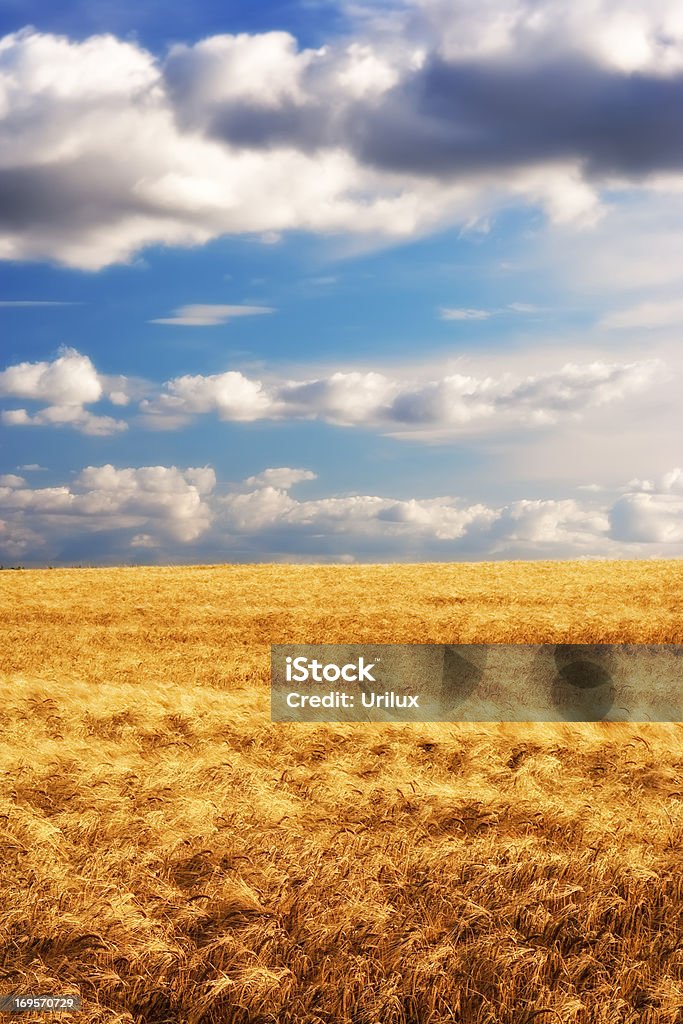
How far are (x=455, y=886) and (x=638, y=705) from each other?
10.9m

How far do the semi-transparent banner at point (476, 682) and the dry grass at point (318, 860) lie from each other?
93 centimetres

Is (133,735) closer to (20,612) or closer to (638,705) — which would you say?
(638,705)

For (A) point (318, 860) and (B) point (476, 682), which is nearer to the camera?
(A) point (318, 860)

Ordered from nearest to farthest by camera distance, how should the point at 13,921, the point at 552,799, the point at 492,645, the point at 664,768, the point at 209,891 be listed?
1. the point at 13,921
2. the point at 209,891
3. the point at 552,799
4. the point at 664,768
5. the point at 492,645

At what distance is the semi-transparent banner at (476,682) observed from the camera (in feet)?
53.8

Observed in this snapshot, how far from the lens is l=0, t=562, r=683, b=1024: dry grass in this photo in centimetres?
603

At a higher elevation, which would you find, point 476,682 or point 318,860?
point 318,860

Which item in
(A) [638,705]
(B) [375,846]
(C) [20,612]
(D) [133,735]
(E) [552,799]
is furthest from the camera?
(C) [20,612]

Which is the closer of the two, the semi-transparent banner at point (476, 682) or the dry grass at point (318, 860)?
the dry grass at point (318, 860)

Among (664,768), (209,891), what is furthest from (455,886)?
(664,768)

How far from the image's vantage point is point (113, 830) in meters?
9.25

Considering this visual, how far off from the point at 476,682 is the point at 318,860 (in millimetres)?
10866

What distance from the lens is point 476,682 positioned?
18516mm

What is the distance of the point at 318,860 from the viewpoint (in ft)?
26.6
